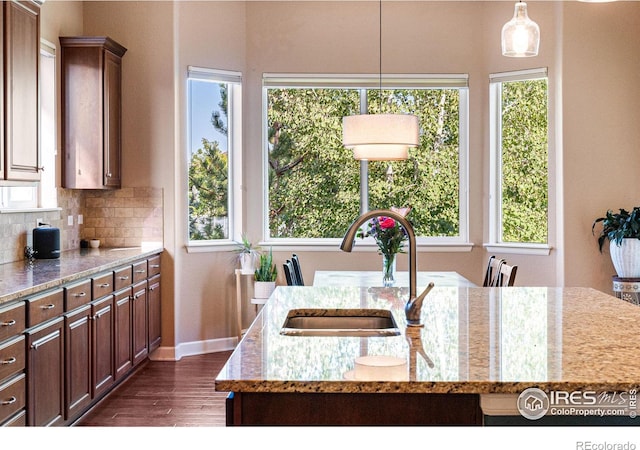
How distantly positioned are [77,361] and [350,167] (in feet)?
11.3

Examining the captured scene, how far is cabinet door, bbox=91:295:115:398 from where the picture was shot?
416 centimetres

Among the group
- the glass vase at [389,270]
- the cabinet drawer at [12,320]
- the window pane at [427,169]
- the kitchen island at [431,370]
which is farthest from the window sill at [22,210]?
the window pane at [427,169]

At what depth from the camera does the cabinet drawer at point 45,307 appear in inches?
125

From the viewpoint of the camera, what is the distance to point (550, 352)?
1.70 meters

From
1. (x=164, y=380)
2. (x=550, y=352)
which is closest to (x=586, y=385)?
(x=550, y=352)

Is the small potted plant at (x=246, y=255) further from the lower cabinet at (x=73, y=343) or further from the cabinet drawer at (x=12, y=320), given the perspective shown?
the cabinet drawer at (x=12, y=320)

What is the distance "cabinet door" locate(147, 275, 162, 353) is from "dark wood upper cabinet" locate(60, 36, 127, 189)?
881mm

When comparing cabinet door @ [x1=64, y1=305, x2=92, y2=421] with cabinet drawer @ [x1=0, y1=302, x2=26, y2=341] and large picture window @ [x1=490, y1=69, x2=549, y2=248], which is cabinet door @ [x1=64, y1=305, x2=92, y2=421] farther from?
large picture window @ [x1=490, y1=69, x2=549, y2=248]

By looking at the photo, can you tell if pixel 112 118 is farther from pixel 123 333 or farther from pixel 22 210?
pixel 123 333

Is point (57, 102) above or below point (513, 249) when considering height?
above

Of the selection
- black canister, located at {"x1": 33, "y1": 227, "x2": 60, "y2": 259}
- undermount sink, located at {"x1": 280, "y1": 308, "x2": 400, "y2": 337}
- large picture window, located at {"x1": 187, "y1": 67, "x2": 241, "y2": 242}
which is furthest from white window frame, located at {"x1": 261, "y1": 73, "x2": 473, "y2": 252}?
undermount sink, located at {"x1": 280, "y1": 308, "x2": 400, "y2": 337}

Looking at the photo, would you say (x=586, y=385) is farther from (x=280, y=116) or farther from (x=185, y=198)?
(x=280, y=116)

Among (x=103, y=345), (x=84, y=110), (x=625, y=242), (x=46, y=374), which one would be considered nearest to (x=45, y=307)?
(x=46, y=374)

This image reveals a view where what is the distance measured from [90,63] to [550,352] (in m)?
4.55
